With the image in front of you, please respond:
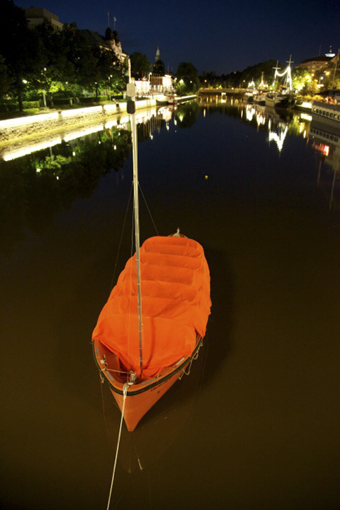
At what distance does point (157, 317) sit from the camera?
7176mm

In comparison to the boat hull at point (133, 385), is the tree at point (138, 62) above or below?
above

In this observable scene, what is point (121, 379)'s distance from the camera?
671 cm

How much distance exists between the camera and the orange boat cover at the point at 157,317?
7.02 m

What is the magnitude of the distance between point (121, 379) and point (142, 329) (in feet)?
3.52

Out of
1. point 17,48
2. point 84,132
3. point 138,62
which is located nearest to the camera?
point 17,48

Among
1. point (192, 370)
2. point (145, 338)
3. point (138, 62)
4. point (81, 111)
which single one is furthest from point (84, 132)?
point (138, 62)

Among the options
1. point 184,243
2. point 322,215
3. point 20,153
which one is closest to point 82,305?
point 184,243

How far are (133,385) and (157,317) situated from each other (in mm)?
1487

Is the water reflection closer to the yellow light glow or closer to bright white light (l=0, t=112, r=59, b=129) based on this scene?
the yellow light glow

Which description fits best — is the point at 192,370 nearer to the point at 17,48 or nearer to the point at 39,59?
the point at 17,48

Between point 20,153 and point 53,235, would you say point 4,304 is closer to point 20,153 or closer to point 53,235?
point 53,235

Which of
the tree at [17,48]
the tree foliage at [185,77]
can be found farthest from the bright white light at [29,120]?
the tree foliage at [185,77]

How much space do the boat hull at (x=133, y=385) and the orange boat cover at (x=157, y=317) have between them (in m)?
0.16

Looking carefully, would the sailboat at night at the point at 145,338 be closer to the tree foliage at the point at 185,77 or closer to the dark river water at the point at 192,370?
the dark river water at the point at 192,370
